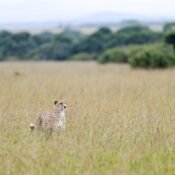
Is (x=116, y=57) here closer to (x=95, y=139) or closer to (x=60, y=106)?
(x=60, y=106)

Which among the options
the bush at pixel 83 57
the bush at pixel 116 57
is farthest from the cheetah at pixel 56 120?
the bush at pixel 83 57

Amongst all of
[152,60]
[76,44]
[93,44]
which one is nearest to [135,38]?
[93,44]

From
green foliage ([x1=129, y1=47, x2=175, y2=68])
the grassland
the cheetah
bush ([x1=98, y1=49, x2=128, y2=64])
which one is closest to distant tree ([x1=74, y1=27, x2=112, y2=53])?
bush ([x1=98, y1=49, x2=128, y2=64])

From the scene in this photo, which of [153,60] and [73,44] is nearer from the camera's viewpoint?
[153,60]

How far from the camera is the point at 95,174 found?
5777 millimetres

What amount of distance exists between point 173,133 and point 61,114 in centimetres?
136

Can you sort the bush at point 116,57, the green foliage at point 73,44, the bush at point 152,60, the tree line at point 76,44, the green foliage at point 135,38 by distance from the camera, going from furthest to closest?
the green foliage at point 135,38 → the green foliage at point 73,44 → the tree line at point 76,44 → the bush at point 116,57 → the bush at point 152,60

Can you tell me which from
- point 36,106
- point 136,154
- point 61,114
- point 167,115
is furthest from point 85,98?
point 136,154

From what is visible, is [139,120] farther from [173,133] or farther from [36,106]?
[36,106]

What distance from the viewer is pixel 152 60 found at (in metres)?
24.2

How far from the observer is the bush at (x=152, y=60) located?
24.1 meters

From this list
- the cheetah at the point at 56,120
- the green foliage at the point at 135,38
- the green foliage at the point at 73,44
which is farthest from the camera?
the green foliage at the point at 135,38

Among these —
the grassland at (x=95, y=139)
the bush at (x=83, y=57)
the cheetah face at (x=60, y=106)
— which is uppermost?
the cheetah face at (x=60, y=106)

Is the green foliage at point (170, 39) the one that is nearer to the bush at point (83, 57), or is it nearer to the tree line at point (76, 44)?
the bush at point (83, 57)
